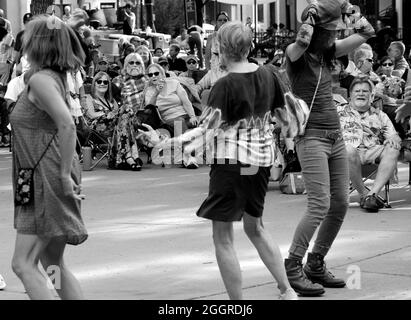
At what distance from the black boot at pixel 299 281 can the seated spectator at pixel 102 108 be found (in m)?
9.00

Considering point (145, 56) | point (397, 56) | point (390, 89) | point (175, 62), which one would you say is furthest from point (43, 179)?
point (175, 62)

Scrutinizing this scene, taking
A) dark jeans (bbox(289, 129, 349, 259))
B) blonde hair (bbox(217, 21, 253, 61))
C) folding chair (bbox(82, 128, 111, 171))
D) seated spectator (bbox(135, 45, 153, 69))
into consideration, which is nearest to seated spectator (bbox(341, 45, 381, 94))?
folding chair (bbox(82, 128, 111, 171))

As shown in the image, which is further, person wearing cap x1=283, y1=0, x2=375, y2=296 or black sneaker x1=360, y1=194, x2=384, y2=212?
black sneaker x1=360, y1=194, x2=384, y2=212

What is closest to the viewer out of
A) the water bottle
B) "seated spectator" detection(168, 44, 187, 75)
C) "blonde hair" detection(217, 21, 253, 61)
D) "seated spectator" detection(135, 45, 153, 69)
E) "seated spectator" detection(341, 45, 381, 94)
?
"blonde hair" detection(217, 21, 253, 61)

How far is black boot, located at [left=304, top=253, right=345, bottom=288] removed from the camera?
716 centimetres

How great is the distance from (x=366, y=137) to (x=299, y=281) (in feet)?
15.9

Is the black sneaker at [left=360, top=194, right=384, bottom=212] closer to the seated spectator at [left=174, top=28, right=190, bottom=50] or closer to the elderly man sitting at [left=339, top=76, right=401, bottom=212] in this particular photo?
the elderly man sitting at [left=339, top=76, right=401, bottom=212]

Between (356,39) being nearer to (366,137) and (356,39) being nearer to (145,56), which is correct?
(366,137)

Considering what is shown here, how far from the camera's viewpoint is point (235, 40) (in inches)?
243

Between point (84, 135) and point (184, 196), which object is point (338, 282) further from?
point (84, 135)

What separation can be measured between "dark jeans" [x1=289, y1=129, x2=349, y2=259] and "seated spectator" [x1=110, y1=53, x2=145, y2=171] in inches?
324

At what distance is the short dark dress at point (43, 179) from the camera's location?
5.39 meters

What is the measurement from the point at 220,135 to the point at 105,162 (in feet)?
34.2
